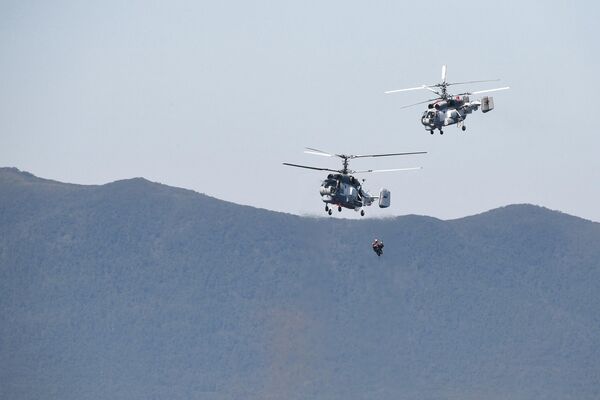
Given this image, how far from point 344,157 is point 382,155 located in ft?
30.6

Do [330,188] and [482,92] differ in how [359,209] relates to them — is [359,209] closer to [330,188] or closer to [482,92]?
[330,188]

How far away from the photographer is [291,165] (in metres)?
185

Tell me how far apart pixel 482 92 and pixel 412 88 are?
7846 mm

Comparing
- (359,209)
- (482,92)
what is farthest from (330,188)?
(482,92)

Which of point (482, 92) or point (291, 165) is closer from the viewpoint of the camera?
point (291, 165)

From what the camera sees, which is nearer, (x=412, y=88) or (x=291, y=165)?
(x=291, y=165)

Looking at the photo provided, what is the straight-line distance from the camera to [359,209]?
19762 centimetres

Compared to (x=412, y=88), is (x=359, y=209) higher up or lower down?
lower down

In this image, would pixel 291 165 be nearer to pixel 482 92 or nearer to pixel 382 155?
pixel 382 155

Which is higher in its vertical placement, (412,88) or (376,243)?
(412,88)

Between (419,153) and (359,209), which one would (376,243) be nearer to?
(359,209)

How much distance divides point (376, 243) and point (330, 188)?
370 inches

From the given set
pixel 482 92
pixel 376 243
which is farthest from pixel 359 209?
pixel 482 92

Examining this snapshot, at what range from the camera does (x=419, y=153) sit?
611ft
